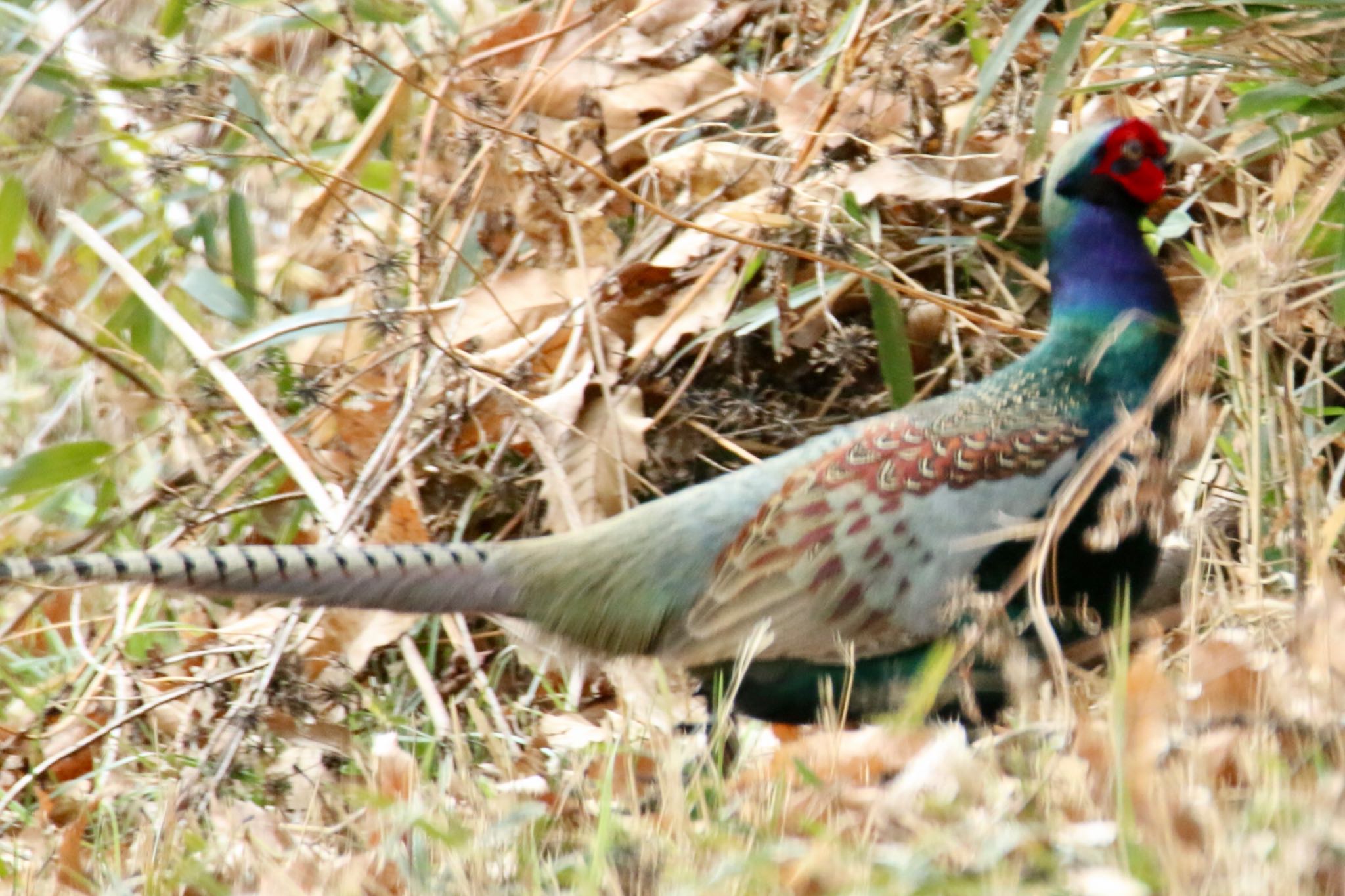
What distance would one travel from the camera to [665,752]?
7.77 feet

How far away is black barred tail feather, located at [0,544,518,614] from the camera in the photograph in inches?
102

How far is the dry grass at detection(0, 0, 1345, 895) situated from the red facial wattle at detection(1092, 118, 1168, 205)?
13 centimetres

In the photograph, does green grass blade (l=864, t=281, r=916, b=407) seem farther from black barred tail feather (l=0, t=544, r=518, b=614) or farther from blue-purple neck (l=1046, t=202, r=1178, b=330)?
black barred tail feather (l=0, t=544, r=518, b=614)

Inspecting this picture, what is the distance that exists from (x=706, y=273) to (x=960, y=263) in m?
0.62

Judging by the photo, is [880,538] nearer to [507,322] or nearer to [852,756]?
[852,756]

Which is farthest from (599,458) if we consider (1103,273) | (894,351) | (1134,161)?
(1134,161)

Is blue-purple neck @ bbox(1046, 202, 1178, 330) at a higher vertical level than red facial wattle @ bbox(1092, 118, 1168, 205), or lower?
lower

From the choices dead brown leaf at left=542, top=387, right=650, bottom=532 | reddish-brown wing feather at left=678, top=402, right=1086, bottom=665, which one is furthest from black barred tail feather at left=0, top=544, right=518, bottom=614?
dead brown leaf at left=542, top=387, right=650, bottom=532

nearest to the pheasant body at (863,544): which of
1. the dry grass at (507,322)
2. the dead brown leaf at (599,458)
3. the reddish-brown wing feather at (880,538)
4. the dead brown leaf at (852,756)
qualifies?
the reddish-brown wing feather at (880,538)

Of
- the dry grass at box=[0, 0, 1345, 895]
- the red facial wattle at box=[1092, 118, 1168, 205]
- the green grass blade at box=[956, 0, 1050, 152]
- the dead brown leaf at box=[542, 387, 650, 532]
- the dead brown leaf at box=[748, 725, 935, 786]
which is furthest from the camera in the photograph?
the dead brown leaf at box=[542, 387, 650, 532]

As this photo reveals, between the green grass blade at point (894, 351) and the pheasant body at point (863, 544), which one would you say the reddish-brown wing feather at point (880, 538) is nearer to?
the pheasant body at point (863, 544)

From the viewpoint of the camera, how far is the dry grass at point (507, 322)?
2750 millimetres

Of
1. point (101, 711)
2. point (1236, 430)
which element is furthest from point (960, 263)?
point (101, 711)

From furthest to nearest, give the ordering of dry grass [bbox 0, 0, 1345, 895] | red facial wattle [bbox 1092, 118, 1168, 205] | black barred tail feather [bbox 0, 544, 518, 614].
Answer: red facial wattle [bbox 1092, 118, 1168, 205]
dry grass [bbox 0, 0, 1345, 895]
black barred tail feather [bbox 0, 544, 518, 614]
